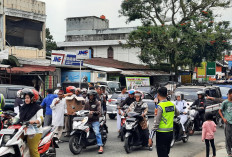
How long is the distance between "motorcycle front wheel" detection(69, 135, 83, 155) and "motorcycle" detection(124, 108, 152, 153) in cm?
128

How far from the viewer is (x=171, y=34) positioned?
3422cm

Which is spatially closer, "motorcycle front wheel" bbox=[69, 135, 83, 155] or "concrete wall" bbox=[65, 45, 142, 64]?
"motorcycle front wheel" bbox=[69, 135, 83, 155]

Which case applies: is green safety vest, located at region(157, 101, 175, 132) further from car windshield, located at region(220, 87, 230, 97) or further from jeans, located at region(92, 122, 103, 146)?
car windshield, located at region(220, 87, 230, 97)

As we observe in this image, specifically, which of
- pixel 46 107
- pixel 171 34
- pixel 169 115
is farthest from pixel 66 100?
pixel 171 34

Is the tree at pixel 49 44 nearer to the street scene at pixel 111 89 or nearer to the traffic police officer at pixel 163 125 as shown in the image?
the street scene at pixel 111 89

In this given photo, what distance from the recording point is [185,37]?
33969 mm

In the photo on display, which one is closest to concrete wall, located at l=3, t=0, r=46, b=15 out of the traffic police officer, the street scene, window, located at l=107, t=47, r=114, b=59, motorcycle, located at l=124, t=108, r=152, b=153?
the street scene

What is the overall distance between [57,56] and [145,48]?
12.2 m

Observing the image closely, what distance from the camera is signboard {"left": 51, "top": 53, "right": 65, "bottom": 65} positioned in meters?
26.4

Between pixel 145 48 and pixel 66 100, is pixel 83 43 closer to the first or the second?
pixel 145 48

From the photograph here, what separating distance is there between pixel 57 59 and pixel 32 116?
2048 cm

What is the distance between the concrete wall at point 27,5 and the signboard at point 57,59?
419 centimetres

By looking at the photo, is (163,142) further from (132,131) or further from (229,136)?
(132,131)

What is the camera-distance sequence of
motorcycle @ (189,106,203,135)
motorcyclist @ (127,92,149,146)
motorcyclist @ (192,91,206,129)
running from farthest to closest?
motorcyclist @ (192,91,206,129) < motorcycle @ (189,106,203,135) < motorcyclist @ (127,92,149,146)
